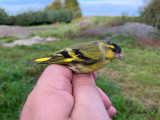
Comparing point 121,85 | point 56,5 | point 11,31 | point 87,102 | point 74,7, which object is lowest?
point 121,85

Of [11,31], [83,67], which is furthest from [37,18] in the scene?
[83,67]

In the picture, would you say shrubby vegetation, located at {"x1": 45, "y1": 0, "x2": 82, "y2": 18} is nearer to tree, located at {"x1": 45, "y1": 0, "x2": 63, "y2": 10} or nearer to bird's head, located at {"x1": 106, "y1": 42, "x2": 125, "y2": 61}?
tree, located at {"x1": 45, "y1": 0, "x2": 63, "y2": 10}

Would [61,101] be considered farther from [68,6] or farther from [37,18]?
[68,6]

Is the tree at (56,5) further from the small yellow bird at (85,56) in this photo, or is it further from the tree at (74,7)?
the small yellow bird at (85,56)

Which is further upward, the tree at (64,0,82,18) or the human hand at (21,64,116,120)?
the tree at (64,0,82,18)

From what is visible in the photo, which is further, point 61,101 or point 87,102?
point 87,102

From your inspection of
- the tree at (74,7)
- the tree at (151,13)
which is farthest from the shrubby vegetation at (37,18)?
the tree at (151,13)

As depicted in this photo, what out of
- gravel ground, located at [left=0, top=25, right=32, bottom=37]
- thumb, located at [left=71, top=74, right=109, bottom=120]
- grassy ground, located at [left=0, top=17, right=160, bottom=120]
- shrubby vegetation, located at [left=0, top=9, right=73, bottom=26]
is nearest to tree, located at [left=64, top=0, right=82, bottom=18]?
shrubby vegetation, located at [left=0, top=9, right=73, bottom=26]

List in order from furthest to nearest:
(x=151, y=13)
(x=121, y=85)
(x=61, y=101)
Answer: (x=151, y=13) → (x=121, y=85) → (x=61, y=101)

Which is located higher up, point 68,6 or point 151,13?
point 68,6
